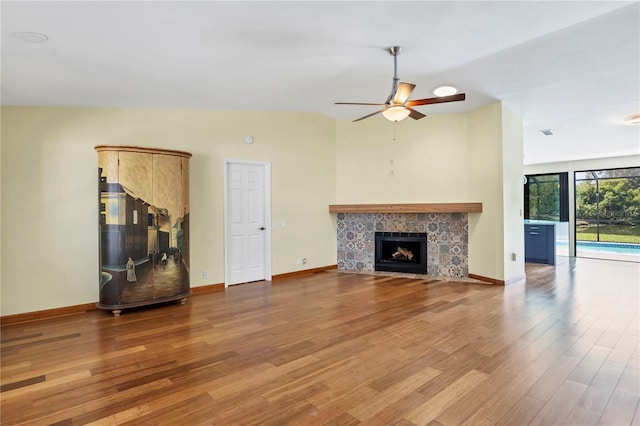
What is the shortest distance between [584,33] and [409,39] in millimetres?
1588

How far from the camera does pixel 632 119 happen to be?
18.6 ft

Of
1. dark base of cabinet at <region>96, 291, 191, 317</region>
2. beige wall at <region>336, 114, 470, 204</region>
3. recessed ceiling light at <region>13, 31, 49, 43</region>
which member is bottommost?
dark base of cabinet at <region>96, 291, 191, 317</region>

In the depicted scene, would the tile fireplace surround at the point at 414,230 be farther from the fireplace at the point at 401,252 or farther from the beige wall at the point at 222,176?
the beige wall at the point at 222,176

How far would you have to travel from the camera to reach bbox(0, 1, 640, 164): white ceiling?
2.55m

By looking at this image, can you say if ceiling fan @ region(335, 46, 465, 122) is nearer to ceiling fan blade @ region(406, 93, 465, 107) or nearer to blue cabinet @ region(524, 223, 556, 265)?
ceiling fan blade @ region(406, 93, 465, 107)

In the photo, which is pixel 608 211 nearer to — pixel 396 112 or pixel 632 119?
pixel 632 119

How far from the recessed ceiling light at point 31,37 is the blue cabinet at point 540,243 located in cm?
862

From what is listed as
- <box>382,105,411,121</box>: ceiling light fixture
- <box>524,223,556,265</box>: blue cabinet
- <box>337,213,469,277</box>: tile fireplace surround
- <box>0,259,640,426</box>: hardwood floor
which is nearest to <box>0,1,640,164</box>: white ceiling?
<box>382,105,411,121</box>: ceiling light fixture

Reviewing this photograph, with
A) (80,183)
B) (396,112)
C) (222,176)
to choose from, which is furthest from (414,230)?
(80,183)

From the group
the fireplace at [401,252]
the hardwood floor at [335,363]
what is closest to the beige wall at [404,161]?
the fireplace at [401,252]

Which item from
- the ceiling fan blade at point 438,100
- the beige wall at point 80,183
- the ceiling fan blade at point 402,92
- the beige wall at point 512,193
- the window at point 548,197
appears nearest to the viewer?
the ceiling fan blade at point 402,92

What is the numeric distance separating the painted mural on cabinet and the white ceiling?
0.86 m

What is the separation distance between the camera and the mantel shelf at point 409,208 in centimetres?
547

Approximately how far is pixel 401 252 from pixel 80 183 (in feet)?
17.1
